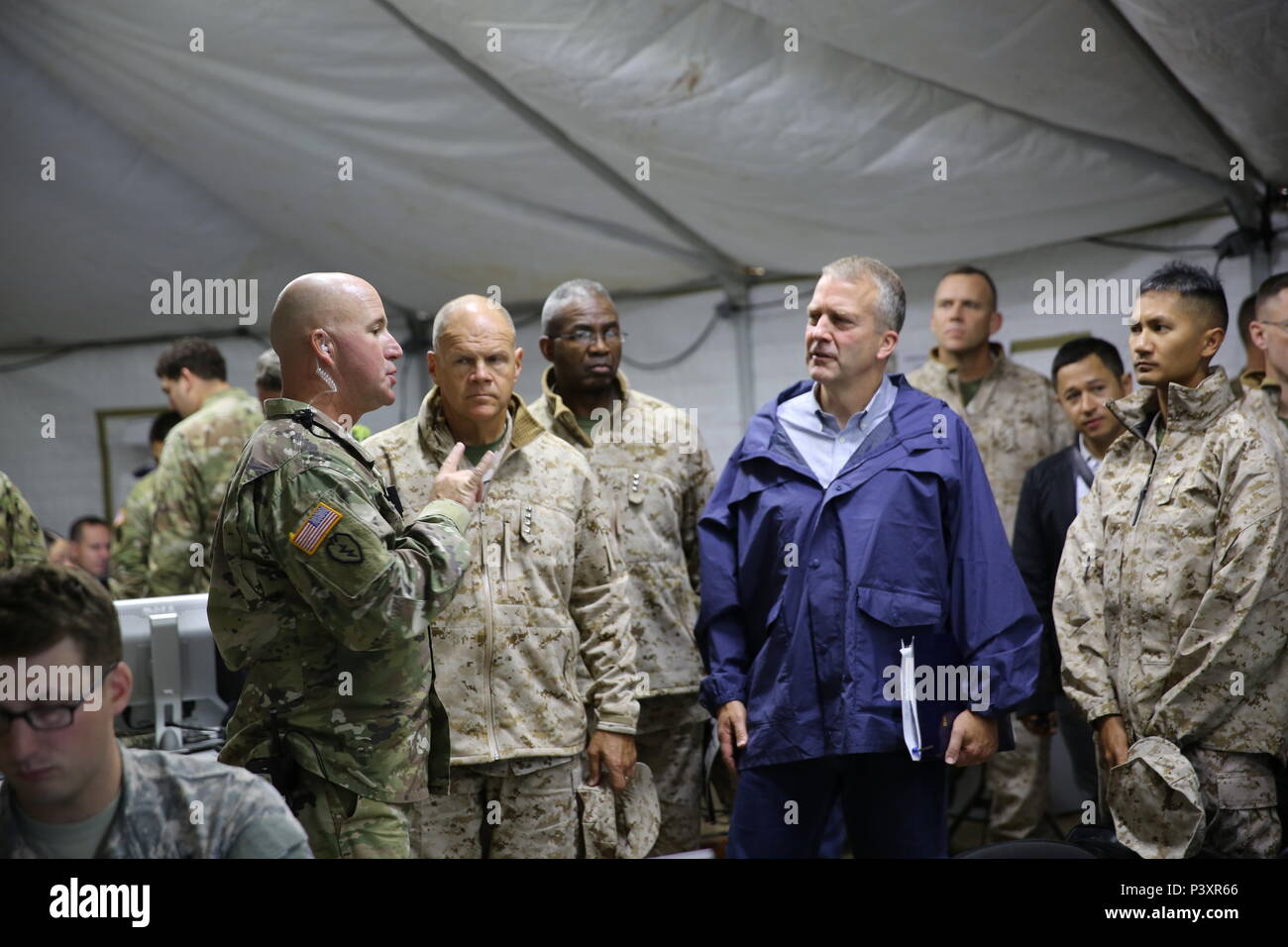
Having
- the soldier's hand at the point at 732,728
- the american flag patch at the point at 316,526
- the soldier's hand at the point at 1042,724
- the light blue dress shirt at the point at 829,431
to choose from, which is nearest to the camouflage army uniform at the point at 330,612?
the american flag patch at the point at 316,526

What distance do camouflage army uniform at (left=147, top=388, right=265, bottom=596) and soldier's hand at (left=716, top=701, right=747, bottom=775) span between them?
1.91 m

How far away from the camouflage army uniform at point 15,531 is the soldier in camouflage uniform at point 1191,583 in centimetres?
245

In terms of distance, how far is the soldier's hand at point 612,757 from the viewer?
2688mm

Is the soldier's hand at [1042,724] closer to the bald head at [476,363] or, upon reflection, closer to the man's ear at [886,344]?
the man's ear at [886,344]

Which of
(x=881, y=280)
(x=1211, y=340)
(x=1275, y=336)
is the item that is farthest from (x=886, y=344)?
(x=1275, y=336)

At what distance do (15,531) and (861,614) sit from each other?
2020 mm

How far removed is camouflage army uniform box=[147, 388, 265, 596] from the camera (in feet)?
12.5

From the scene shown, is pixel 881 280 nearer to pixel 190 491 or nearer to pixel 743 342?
pixel 743 342

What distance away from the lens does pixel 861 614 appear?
256cm

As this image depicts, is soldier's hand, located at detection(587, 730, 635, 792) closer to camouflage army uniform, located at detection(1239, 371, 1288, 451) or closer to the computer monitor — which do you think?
the computer monitor

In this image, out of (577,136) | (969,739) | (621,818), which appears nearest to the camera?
(969,739)
